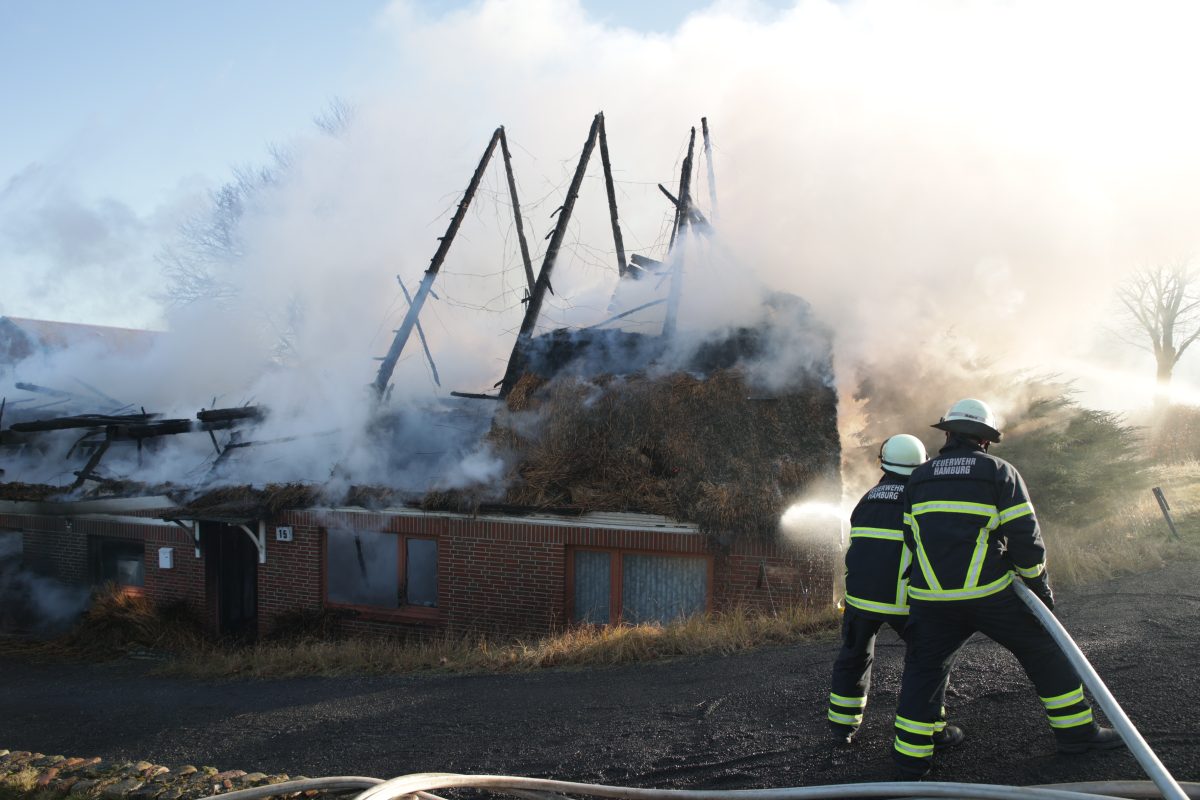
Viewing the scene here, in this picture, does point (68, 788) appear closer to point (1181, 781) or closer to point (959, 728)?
point (959, 728)

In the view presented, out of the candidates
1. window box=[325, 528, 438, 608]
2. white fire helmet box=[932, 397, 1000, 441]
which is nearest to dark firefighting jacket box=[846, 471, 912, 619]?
white fire helmet box=[932, 397, 1000, 441]

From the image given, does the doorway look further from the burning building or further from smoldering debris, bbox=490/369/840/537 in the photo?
smoldering debris, bbox=490/369/840/537

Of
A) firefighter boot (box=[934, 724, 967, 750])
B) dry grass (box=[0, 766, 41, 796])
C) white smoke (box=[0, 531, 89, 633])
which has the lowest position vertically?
white smoke (box=[0, 531, 89, 633])

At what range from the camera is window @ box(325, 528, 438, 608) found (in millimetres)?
10289

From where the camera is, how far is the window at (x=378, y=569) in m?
10.3

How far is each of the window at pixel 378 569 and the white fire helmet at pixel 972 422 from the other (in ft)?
24.5

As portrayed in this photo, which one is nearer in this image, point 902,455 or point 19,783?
point 902,455

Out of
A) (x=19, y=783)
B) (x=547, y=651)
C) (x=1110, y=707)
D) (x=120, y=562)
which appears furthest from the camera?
(x=120, y=562)

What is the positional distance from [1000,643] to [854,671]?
77 centimetres

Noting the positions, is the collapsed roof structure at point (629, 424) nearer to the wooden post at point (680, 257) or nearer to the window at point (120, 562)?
the wooden post at point (680, 257)

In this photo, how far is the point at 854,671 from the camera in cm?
425

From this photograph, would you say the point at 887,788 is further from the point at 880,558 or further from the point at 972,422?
the point at 972,422

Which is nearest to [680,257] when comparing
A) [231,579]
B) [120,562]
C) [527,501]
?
[527,501]

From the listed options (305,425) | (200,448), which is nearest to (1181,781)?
(305,425)
